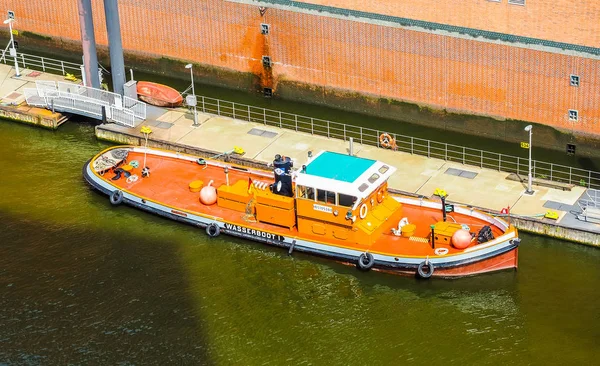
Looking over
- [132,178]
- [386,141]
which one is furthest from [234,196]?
[386,141]

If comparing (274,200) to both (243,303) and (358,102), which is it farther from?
(358,102)

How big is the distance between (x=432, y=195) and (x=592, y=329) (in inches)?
426

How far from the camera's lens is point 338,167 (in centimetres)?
4862

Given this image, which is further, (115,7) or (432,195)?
(115,7)

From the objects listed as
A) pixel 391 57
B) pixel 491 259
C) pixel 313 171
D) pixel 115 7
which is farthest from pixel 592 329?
pixel 115 7

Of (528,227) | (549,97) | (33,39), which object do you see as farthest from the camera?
(33,39)

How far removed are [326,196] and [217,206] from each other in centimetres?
620

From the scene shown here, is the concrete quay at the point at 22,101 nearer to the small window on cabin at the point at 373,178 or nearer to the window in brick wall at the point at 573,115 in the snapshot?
the small window on cabin at the point at 373,178

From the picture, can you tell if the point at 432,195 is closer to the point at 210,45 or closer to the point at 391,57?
the point at 391,57

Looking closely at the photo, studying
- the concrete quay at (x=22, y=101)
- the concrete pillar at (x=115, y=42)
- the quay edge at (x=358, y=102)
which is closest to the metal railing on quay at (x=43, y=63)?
the concrete quay at (x=22, y=101)

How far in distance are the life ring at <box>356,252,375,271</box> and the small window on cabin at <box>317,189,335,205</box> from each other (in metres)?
2.52

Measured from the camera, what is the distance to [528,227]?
164 ft

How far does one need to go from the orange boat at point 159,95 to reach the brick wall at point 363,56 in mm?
5238

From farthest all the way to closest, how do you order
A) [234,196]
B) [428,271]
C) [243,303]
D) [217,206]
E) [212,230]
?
[217,206] < [234,196] < [212,230] < [428,271] < [243,303]
